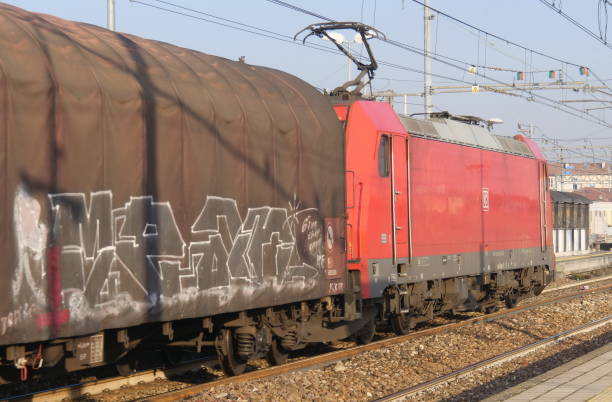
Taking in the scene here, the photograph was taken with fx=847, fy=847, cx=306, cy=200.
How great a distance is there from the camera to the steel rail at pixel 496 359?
34.2ft

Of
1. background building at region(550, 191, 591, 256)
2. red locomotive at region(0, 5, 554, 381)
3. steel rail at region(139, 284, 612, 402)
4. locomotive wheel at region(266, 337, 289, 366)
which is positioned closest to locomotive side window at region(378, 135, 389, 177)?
red locomotive at region(0, 5, 554, 381)

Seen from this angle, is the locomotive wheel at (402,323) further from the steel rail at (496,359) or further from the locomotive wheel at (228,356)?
the locomotive wheel at (228,356)

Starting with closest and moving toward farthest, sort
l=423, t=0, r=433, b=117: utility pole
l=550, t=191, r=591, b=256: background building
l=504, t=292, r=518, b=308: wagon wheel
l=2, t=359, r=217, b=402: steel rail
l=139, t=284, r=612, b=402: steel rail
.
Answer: l=2, t=359, r=217, b=402: steel rail, l=139, t=284, r=612, b=402: steel rail, l=504, t=292, r=518, b=308: wagon wheel, l=423, t=0, r=433, b=117: utility pole, l=550, t=191, r=591, b=256: background building

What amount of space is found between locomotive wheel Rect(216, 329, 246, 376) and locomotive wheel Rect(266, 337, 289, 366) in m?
0.81

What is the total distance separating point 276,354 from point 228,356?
1.38 m

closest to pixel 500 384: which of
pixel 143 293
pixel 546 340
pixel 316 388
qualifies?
pixel 316 388

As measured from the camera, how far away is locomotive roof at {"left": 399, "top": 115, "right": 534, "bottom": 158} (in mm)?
14660

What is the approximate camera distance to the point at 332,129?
39.1ft

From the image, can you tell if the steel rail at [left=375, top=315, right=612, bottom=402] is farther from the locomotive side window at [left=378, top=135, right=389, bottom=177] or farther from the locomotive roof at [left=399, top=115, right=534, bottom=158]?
the locomotive roof at [left=399, top=115, right=534, bottom=158]

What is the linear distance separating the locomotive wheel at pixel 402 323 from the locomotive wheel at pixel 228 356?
4.79m

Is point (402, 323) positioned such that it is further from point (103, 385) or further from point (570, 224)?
point (570, 224)

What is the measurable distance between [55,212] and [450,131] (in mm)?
10065

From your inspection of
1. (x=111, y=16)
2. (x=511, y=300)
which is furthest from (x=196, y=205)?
(x=511, y=300)

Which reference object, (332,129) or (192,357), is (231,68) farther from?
(192,357)
